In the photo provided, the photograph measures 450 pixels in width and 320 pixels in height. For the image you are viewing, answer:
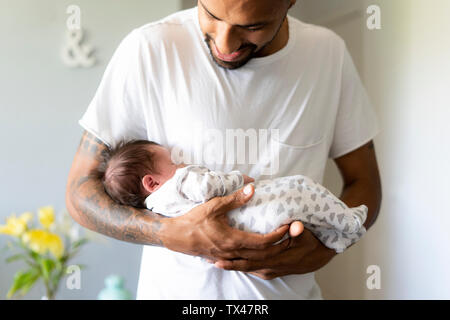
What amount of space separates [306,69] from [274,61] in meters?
0.08

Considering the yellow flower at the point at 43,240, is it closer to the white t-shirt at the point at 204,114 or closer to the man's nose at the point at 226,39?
the white t-shirt at the point at 204,114

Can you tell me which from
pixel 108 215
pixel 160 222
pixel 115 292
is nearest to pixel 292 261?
pixel 160 222

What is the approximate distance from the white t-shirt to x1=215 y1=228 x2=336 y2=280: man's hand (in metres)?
0.05

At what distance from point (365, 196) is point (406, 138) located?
2.54 feet

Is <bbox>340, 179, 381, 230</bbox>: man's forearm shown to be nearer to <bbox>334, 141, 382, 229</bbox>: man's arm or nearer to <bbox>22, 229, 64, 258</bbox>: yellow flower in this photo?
<bbox>334, 141, 382, 229</bbox>: man's arm

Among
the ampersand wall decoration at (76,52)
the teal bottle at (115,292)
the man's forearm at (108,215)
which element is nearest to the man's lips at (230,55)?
the man's forearm at (108,215)

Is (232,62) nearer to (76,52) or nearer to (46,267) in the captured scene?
(46,267)

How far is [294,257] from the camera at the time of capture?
0.85 m

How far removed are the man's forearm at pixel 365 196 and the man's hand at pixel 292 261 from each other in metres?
0.18

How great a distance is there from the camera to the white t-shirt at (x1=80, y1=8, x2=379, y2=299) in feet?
2.97

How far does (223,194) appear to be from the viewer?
831 mm

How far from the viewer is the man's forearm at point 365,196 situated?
1040 mm

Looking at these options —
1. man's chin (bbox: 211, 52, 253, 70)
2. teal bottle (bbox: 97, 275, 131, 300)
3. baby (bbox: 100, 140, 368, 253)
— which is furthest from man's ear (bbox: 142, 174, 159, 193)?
teal bottle (bbox: 97, 275, 131, 300)
